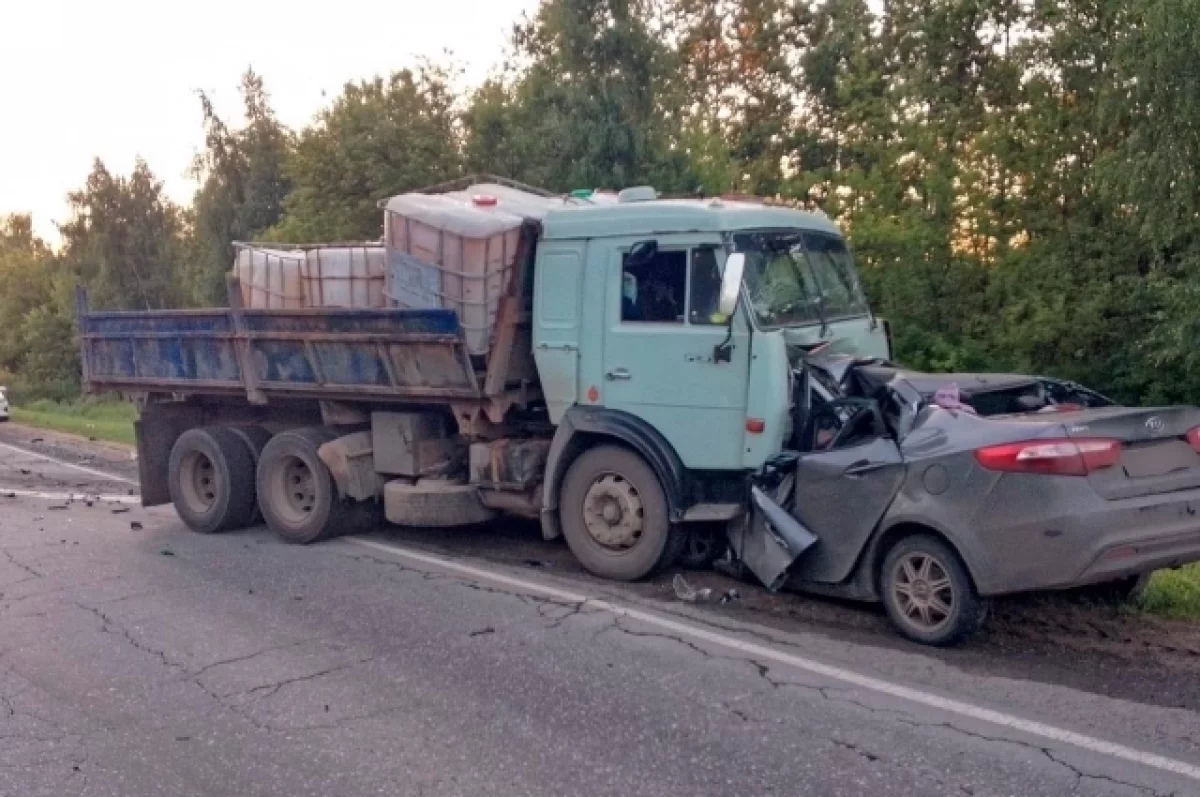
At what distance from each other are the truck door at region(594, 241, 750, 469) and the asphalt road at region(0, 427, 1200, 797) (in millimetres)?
1076

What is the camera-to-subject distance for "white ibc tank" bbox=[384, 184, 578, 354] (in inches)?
354

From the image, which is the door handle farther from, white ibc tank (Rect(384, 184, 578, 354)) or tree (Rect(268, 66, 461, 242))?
tree (Rect(268, 66, 461, 242))

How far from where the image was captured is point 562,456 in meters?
8.70

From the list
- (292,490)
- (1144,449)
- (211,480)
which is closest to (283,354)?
(292,490)

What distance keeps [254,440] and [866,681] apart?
6.85m

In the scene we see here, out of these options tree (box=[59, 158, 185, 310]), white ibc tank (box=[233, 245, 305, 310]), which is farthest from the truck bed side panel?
tree (box=[59, 158, 185, 310])

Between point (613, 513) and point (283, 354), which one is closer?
point (613, 513)

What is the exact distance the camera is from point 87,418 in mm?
32125

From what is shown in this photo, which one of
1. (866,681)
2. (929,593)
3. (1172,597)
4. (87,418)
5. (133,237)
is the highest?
(133,237)

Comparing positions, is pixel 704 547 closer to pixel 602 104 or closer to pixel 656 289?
pixel 656 289

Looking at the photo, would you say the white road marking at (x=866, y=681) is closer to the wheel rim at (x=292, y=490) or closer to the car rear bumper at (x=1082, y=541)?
the car rear bumper at (x=1082, y=541)

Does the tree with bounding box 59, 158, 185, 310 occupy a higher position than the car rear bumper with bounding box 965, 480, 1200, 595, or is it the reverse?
the tree with bounding box 59, 158, 185, 310

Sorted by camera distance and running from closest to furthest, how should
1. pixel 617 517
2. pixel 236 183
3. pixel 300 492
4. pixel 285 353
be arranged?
pixel 617 517, pixel 285 353, pixel 300 492, pixel 236 183

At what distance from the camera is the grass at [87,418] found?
2497 centimetres
